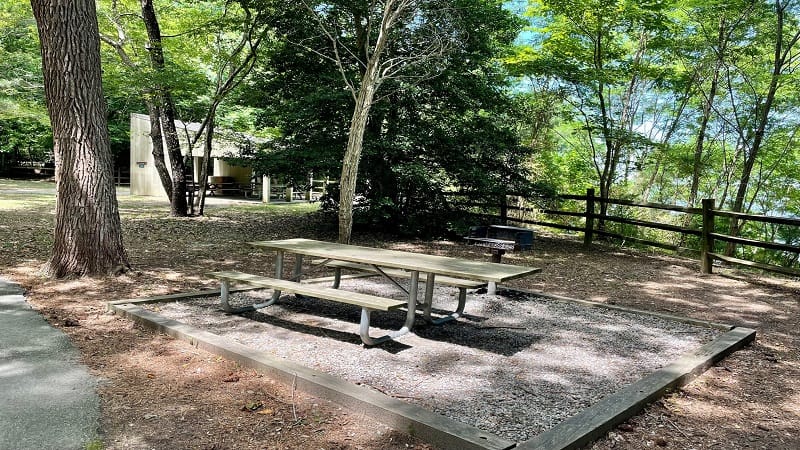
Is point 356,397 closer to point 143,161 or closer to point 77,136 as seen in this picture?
point 77,136

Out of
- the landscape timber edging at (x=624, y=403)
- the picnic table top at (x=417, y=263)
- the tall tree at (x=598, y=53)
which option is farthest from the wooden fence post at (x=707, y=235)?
the picnic table top at (x=417, y=263)

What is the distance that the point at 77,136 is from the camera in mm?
5785

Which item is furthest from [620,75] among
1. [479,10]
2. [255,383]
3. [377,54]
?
[255,383]

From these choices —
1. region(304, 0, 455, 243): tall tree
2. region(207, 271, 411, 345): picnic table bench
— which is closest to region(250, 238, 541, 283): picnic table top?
region(207, 271, 411, 345): picnic table bench

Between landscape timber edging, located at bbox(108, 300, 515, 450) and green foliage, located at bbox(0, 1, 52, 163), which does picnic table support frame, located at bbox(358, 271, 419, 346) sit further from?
green foliage, located at bbox(0, 1, 52, 163)

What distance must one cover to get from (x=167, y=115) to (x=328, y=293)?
1117 cm

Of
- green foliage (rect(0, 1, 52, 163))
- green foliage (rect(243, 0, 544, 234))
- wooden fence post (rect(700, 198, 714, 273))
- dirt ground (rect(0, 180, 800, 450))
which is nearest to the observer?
dirt ground (rect(0, 180, 800, 450))

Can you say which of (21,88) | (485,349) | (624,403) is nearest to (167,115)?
(21,88)

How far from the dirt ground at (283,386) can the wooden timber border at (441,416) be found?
0.22ft

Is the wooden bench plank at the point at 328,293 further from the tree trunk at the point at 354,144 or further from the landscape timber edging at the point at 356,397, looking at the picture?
the tree trunk at the point at 354,144

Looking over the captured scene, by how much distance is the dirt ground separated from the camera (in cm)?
272

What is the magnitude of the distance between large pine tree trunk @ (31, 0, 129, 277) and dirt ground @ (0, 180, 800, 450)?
0.42 meters

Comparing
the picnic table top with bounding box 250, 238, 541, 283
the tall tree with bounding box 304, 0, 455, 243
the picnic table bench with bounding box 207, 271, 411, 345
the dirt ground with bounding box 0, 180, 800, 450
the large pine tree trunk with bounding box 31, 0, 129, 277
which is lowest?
the dirt ground with bounding box 0, 180, 800, 450

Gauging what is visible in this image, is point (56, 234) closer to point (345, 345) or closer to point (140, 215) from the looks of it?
point (345, 345)
